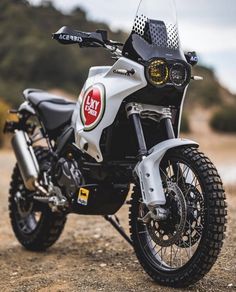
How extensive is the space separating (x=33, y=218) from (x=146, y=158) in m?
1.93

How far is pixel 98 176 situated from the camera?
15.9 ft

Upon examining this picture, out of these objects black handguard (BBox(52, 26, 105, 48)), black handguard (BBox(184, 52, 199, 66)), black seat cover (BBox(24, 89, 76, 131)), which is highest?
black handguard (BBox(52, 26, 105, 48))

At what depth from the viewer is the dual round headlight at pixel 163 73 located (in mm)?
4293

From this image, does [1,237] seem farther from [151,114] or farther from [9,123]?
[151,114]

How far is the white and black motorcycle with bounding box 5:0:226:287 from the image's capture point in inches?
160

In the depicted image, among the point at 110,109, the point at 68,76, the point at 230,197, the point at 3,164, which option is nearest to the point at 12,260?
the point at 110,109

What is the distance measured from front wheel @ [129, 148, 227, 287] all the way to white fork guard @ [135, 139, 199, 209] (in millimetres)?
57

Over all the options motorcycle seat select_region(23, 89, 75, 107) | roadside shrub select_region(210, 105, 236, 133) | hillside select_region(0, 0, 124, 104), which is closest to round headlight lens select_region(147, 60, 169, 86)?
motorcycle seat select_region(23, 89, 75, 107)

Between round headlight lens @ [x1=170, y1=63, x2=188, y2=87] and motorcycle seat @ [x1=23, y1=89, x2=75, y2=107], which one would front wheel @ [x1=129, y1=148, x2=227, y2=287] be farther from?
motorcycle seat @ [x1=23, y1=89, x2=75, y2=107]

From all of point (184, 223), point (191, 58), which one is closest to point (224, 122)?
point (191, 58)

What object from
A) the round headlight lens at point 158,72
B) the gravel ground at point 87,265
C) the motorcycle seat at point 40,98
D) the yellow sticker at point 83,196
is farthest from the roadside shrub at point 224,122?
the round headlight lens at point 158,72

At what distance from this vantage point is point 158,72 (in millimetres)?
4305

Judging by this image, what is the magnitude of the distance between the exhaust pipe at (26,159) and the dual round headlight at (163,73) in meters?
1.68

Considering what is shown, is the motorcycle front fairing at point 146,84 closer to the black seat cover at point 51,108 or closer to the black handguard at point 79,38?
the black handguard at point 79,38
